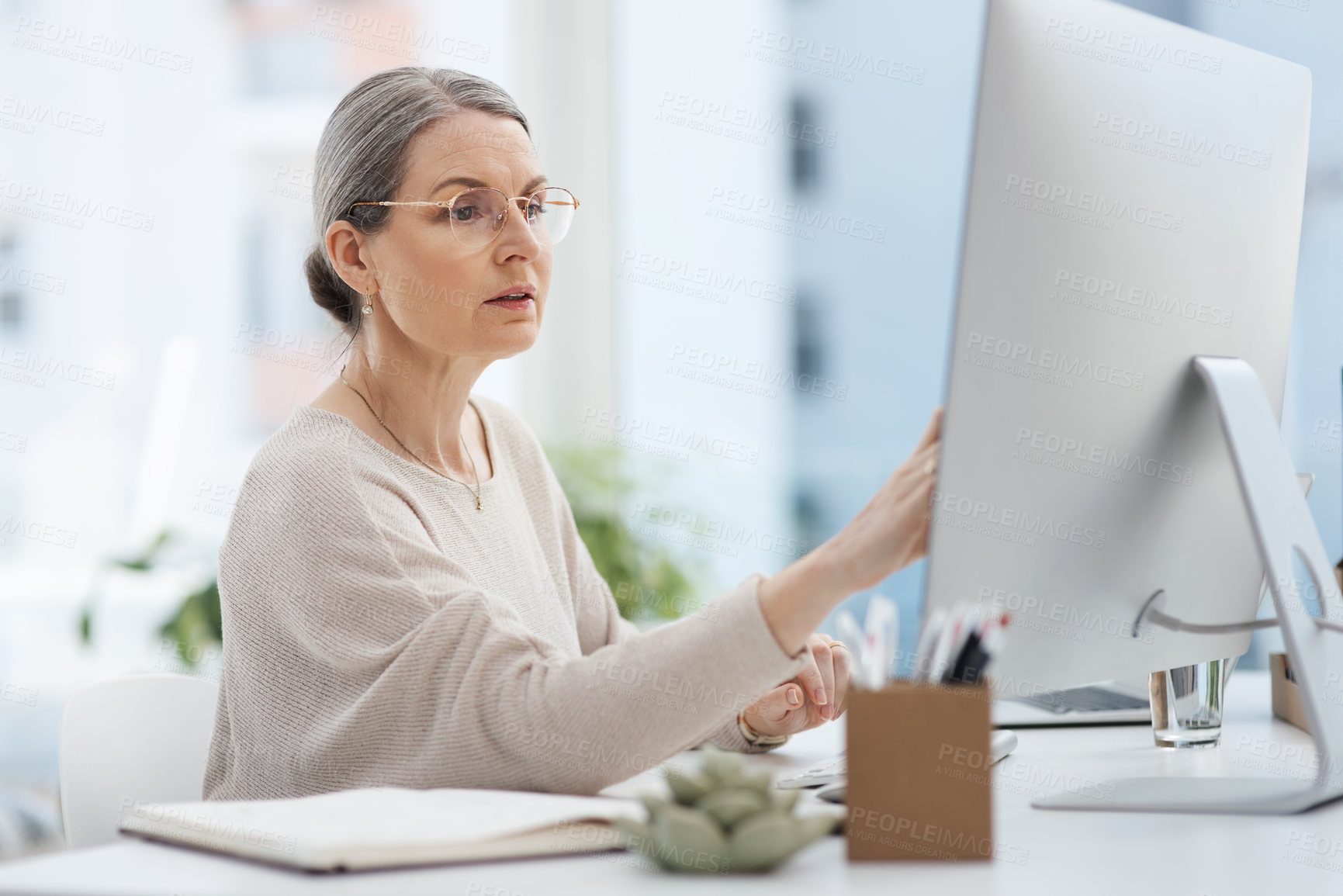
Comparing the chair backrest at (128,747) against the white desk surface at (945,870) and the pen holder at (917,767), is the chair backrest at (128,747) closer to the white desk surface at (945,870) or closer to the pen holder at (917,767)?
the white desk surface at (945,870)

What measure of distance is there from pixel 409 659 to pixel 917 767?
0.43 metres

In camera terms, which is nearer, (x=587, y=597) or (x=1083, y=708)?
(x=1083, y=708)

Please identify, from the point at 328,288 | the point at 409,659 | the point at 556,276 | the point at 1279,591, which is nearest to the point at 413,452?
the point at 328,288

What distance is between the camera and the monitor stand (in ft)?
2.82

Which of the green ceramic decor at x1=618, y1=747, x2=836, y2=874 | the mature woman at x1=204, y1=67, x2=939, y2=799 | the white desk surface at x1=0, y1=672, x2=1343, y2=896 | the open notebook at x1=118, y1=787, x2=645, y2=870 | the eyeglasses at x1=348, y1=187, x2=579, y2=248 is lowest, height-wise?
the white desk surface at x1=0, y1=672, x2=1343, y2=896

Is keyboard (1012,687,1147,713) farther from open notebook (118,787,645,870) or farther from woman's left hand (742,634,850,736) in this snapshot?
open notebook (118,787,645,870)

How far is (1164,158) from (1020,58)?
171 millimetres

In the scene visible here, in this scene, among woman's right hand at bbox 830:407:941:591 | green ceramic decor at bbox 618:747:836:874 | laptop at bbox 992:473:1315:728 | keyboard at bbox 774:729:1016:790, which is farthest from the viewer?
laptop at bbox 992:473:1315:728

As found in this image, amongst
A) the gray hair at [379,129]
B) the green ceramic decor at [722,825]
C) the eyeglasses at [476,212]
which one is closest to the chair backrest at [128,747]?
the gray hair at [379,129]

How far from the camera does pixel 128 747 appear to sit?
1.26 metres

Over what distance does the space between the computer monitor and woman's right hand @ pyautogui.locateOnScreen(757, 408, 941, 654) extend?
1.7 inches

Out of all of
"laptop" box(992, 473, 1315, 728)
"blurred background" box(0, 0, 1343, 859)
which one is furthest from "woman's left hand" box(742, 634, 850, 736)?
"blurred background" box(0, 0, 1343, 859)

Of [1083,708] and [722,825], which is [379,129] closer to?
[722,825]

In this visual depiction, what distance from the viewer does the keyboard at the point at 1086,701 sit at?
4.50 ft
